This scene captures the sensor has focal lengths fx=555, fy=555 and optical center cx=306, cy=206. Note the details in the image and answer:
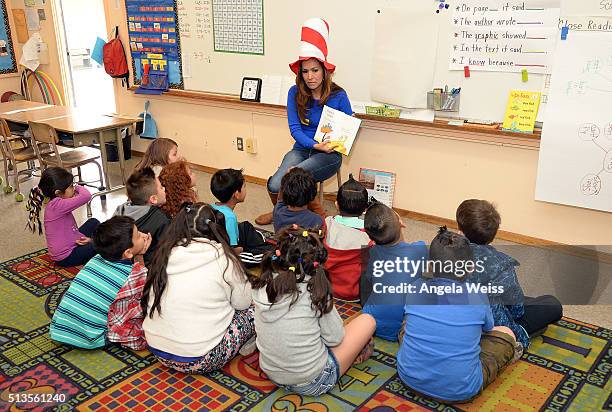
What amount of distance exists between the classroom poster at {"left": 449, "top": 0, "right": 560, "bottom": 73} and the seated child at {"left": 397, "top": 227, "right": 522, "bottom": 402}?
64.0 inches

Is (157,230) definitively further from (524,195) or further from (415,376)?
(524,195)

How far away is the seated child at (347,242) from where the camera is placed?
2682 mm

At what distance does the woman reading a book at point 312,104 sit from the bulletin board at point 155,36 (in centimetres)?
159

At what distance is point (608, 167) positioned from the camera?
3.09 m

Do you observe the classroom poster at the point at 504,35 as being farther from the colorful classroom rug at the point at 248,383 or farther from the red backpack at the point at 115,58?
the red backpack at the point at 115,58

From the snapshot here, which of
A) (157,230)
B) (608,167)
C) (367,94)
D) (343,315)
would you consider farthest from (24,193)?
(608,167)

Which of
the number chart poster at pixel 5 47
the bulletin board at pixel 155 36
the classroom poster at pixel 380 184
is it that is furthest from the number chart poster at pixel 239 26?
the number chart poster at pixel 5 47

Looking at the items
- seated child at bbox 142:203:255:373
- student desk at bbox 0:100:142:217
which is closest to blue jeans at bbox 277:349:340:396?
seated child at bbox 142:203:255:373

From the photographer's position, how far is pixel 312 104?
12.7 feet

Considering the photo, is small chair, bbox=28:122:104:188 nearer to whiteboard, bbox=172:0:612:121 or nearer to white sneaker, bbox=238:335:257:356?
whiteboard, bbox=172:0:612:121

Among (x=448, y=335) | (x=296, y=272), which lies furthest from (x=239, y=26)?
(x=448, y=335)

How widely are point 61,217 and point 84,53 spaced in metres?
3.98

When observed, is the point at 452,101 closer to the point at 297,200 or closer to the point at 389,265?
the point at 297,200

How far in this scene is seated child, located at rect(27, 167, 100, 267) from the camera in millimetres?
3160
